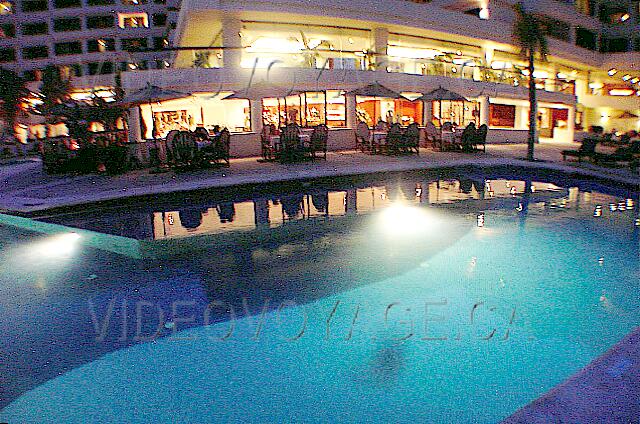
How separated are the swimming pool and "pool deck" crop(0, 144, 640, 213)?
→ 1.64 meters

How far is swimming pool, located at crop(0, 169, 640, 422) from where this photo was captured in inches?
154

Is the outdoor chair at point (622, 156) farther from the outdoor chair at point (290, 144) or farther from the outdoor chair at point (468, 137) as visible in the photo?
the outdoor chair at point (290, 144)

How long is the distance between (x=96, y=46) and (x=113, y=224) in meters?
49.9

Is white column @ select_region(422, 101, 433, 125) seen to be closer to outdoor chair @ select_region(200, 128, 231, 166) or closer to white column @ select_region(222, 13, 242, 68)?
white column @ select_region(222, 13, 242, 68)

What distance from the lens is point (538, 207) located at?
10.6 metres

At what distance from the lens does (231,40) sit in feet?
62.4

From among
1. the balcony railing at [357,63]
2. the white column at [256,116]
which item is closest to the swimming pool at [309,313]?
the white column at [256,116]

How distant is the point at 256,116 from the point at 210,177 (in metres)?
6.73

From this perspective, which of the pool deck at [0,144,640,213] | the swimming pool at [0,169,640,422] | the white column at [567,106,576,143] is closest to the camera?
the swimming pool at [0,169,640,422]

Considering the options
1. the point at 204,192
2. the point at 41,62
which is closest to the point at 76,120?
the point at 204,192

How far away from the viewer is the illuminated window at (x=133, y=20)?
5147 centimetres

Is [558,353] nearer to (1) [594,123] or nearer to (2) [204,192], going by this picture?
(2) [204,192]

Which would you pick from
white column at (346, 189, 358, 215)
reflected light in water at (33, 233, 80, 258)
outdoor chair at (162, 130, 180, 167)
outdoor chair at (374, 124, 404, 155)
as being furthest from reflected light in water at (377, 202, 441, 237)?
outdoor chair at (374, 124, 404, 155)

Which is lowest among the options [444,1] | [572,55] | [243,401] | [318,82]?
[243,401]
